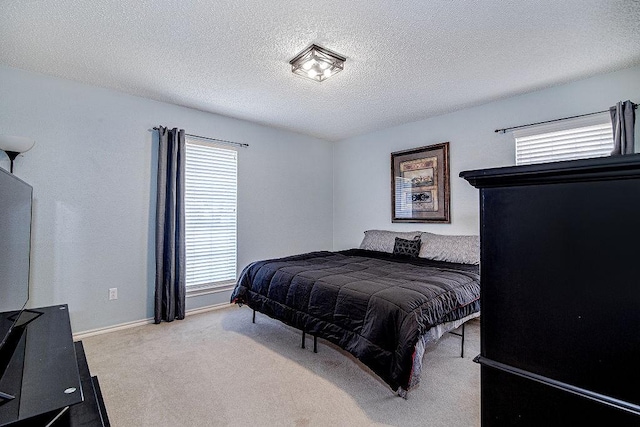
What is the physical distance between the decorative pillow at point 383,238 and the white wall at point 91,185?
2.02 meters

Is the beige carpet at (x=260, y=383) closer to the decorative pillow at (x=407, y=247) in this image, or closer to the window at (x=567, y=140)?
the decorative pillow at (x=407, y=247)

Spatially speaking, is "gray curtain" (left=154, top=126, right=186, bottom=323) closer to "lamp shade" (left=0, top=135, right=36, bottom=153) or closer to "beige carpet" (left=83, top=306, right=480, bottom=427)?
"beige carpet" (left=83, top=306, right=480, bottom=427)

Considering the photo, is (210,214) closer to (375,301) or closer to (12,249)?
(12,249)

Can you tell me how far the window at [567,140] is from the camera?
2848 mm

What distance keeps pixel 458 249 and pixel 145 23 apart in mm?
3366

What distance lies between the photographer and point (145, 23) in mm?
2129

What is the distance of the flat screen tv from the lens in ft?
4.84

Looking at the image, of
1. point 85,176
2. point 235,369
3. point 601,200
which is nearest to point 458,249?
point 235,369

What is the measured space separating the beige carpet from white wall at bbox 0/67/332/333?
510mm

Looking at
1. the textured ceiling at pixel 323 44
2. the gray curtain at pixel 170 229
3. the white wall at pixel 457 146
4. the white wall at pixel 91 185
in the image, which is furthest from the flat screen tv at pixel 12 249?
the white wall at pixel 457 146

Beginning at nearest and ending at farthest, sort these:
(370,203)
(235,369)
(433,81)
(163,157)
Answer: (235,369) → (433,81) → (163,157) → (370,203)

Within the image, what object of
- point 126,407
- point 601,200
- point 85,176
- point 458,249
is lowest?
point 126,407

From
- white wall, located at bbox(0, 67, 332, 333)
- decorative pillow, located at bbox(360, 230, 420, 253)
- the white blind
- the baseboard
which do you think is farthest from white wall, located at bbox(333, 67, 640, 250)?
the baseboard

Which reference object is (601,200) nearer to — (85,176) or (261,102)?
(261,102)
